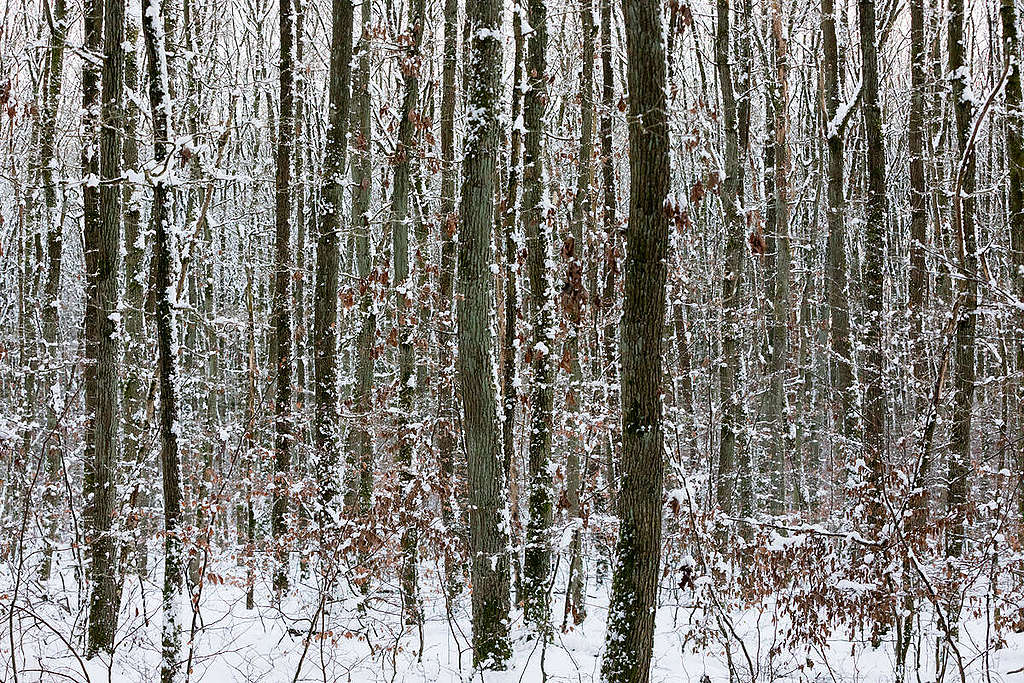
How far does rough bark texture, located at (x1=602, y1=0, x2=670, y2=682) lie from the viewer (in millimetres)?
6219

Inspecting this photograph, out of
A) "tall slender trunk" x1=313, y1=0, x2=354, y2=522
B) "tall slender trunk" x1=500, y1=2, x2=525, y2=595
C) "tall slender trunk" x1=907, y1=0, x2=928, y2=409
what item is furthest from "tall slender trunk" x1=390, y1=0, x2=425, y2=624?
"tall slender trunk" x1=907, y1=0, x2=928, y2=409

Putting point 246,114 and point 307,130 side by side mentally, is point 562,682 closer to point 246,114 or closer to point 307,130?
point 307,130

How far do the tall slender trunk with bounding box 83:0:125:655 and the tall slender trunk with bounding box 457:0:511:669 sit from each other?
12.1 ft

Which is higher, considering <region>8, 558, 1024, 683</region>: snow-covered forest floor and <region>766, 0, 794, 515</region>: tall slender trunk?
<region>766, 0, 794, 515</region>: tall slender trunk

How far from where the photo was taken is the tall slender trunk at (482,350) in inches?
305

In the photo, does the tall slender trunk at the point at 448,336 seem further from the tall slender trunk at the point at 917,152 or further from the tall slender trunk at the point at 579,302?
the tall slender trunk at the point at 917,152

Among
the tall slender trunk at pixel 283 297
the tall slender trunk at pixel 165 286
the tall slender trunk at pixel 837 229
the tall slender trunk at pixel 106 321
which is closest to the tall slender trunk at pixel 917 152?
the tall slender trunk at pixel 837 229

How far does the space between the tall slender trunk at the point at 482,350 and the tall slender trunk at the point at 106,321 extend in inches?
A: 145

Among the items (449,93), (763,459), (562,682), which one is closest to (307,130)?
(449,93)

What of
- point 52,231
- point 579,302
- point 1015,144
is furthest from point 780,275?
point 52,231

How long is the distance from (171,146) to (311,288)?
1428cm

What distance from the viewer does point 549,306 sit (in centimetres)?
955

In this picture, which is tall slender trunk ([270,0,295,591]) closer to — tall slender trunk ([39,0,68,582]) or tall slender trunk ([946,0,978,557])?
tall slender trunk ([39,0,68,582])

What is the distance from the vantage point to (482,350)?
780 centimetres
